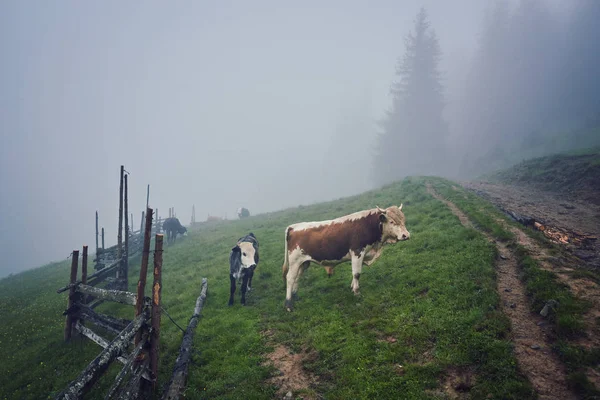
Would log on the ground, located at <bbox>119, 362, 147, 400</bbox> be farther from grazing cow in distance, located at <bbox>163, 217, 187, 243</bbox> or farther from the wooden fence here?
grazing cow in distance, located at <bbox>163, 217, 187, 243</bbox>

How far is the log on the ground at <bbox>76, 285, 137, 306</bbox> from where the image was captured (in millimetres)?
7604

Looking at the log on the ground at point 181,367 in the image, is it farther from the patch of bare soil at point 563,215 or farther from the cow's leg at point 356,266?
the patch of bare soil at point 563,215

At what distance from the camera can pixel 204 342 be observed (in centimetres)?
906

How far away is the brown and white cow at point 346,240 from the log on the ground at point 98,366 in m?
5.10

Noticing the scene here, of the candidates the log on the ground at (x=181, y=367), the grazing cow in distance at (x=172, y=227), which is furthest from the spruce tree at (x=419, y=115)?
the log on the ground at (x=181, y=367)

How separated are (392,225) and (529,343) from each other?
464 centimetres

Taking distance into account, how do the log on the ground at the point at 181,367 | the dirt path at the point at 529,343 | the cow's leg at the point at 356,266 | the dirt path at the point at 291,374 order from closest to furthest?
the dirt path at the point at 529,343 → the dirt path at the point at 291,374 → the log on the ground at the point at 181,367 → the cow's leg at the point at 356,266

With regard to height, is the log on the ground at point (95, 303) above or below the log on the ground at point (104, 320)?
below

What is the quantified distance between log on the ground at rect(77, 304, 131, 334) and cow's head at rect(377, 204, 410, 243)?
866 cm

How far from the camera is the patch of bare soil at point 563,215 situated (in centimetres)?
1015

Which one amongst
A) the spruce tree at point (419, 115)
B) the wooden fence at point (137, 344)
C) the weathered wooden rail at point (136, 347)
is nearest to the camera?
the weathered wooden rail at point (136, 347)

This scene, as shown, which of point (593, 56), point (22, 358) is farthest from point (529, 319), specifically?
point (593, 56)

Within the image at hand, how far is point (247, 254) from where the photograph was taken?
41.2 ft

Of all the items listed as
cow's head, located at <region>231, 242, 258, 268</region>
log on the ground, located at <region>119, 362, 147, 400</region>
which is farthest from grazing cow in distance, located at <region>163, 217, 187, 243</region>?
log on the ground, located at <region>119, 362, 147, 400</region>
